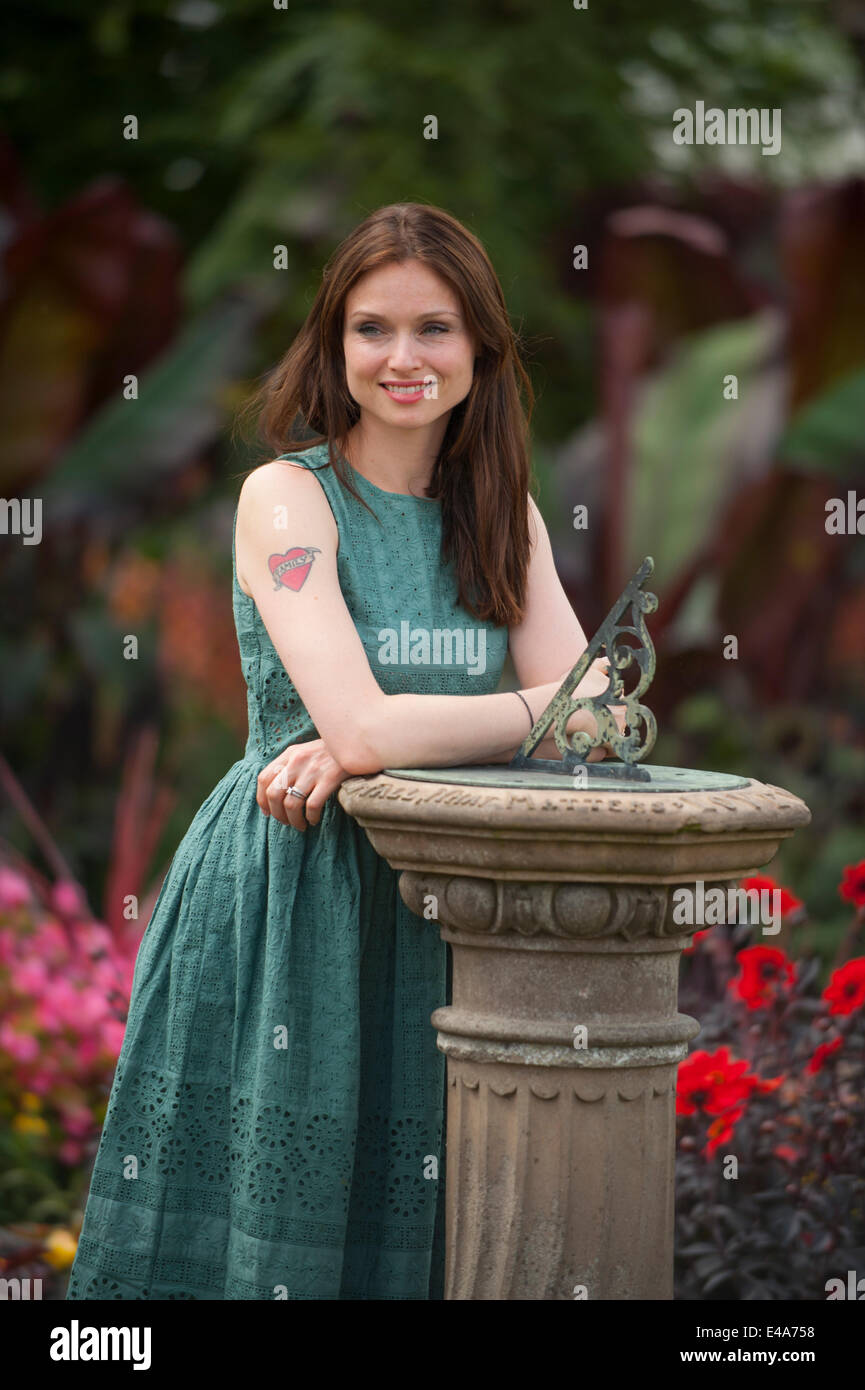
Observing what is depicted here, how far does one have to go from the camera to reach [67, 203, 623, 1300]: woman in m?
2.50

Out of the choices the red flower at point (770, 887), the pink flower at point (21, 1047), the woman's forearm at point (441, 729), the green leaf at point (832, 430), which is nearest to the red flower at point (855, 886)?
the red flower at point (770, 887)

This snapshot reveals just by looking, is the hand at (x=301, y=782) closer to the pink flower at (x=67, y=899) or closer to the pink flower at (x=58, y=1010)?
the pink flower at (x=58, y=1010)

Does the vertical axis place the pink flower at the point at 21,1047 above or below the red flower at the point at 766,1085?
below

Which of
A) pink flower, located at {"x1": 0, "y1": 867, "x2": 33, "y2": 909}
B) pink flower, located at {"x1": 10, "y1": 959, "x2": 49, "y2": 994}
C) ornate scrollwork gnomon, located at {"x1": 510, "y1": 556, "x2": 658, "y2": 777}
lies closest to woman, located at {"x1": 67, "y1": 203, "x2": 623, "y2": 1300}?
ornate scrollwork gnomon, located at {"x1": 510, "y1": 556, "x2": 658, "y2": 777}

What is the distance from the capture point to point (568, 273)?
301 inches

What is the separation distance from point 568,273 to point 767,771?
2.73 metres

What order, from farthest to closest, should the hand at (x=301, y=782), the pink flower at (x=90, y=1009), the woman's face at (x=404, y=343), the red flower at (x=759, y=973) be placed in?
the pink flower at (x=90, y=1009) < the red flower at (x=759, y=973) < the woman's face at (x=404, y=343) < the hand at (x=301, y=782)

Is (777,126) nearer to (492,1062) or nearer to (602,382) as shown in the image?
(602,382)

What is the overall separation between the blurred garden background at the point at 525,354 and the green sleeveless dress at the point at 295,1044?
2821mm

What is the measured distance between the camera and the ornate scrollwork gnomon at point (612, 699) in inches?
93.0

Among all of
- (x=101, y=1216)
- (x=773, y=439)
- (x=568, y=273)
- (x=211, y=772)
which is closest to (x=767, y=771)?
(x=773, y=439)

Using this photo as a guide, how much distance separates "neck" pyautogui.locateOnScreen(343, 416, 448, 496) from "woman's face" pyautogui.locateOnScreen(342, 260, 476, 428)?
0.08 meters

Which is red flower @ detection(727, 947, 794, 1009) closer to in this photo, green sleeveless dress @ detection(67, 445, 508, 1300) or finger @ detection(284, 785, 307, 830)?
green sleeveless dress @ detection(67, 445, 508, 1300)

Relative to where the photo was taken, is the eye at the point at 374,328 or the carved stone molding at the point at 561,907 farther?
the eye at the point at 374,328
